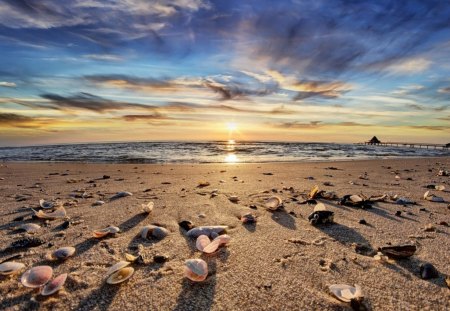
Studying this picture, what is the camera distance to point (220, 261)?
2859mm

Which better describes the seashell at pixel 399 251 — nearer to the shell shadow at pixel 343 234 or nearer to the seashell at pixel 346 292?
the shell shadow at pixel 343 234

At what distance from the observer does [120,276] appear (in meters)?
2.43

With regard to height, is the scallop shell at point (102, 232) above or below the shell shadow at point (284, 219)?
above

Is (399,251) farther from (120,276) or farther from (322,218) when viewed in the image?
(120,276)

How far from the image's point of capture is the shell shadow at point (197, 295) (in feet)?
6.98

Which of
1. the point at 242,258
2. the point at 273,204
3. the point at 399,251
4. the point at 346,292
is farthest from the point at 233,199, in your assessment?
the point at 346,292

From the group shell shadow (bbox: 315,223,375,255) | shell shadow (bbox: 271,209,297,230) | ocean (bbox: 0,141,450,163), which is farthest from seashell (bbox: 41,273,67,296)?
ocean (bbox: 0,141,450,163)

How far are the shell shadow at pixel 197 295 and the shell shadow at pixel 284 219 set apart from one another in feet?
5.71

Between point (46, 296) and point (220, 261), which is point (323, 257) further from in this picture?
point (46, 296)

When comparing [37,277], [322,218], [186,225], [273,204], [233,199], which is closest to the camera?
[37,277]

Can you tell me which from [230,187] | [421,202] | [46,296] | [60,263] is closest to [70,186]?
[230,187]

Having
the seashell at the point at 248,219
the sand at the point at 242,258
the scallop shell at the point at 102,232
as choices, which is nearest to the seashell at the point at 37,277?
the sand at the point at 242,258

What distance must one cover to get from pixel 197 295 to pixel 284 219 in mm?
2328

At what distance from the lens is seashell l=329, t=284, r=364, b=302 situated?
217 cm
